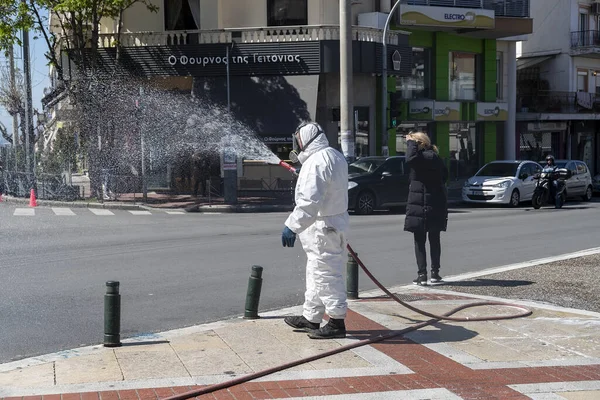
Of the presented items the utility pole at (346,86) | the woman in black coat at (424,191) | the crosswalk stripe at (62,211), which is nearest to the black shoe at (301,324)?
the woman in black coat at (424,191)

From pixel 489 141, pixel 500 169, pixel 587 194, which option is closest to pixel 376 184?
pixel 500 169

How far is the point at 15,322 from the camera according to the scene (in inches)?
322

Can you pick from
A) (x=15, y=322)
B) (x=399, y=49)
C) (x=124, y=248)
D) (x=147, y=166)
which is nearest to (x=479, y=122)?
(x=399, y=49)

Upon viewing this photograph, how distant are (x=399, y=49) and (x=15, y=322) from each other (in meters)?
23.2

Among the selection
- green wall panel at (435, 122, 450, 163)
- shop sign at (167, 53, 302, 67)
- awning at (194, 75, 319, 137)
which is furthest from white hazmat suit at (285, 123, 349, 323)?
green wall panel at (435, 122, 450, 163)

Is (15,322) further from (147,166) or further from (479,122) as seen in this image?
(479,122)

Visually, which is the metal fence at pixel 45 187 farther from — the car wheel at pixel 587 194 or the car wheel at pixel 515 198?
the car wheel at pixel 587 194

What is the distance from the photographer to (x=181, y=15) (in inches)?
1150

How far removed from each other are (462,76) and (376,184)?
48.3ft

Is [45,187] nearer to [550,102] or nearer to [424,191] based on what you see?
[424,191]

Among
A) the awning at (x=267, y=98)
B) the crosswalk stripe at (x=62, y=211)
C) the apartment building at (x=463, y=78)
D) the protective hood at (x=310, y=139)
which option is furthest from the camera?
the apartment building at (x=463, y=78)

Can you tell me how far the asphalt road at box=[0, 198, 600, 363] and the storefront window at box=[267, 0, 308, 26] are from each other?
1056 centimetres

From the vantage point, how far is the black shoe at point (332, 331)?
7.16m

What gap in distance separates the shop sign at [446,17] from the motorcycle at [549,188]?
347 inches
